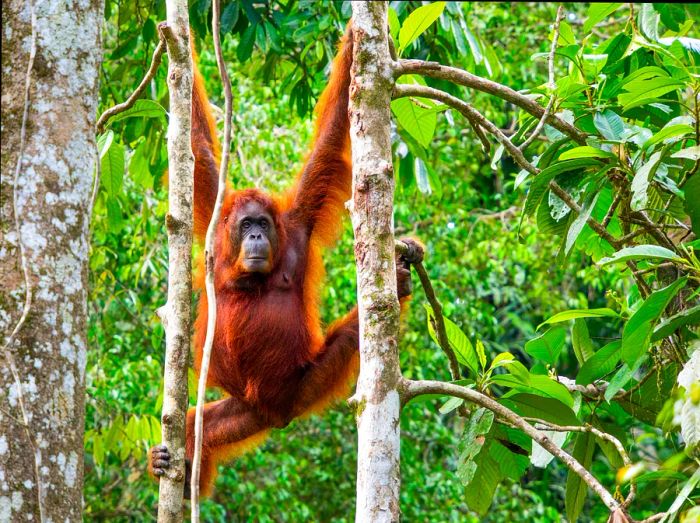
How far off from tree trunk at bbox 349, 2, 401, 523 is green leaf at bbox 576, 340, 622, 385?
3.21 feet

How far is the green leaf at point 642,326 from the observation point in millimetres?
2805

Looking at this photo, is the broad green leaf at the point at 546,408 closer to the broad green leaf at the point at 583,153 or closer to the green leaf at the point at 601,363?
the green leaf at the point at 601,363

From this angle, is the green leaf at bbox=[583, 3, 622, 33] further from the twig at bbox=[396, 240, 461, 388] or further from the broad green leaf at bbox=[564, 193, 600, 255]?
the twig at bbox=[396, 240, 461, 388]

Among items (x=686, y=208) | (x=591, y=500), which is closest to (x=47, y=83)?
(x=686, y=208)

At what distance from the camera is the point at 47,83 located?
2.61m

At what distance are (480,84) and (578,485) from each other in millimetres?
1558

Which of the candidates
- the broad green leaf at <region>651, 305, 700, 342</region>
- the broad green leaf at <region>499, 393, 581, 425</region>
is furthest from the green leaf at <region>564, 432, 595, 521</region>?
the broad green leaf at <region>651, 305, 700, 342</region>

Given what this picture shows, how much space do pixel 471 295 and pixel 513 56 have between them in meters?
2.62

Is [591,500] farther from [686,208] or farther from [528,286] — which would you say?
[686,208]

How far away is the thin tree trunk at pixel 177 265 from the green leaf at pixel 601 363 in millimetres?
A: 1464

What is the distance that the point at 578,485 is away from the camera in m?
3.50

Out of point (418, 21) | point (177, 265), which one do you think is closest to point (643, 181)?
point (418, 21)

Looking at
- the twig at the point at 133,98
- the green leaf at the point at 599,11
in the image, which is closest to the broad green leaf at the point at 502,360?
the green leaf at the point at 599,11

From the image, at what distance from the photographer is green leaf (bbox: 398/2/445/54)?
3.29m
